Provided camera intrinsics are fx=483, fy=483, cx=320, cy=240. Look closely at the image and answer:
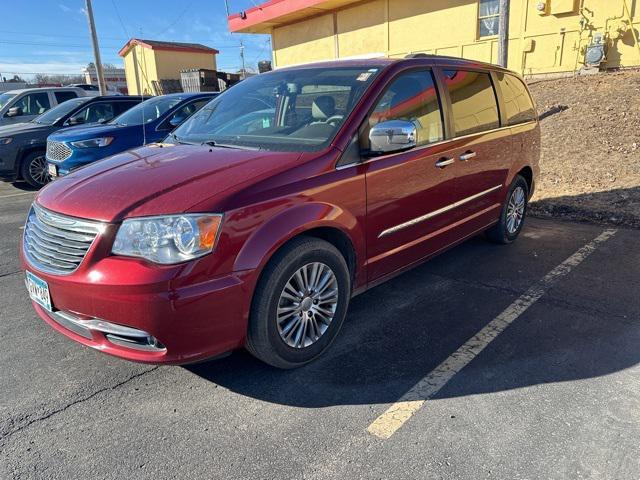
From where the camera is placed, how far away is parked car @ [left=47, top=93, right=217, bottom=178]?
7.18 metres

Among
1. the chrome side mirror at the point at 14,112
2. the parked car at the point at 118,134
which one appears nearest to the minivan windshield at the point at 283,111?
the parked car at the point at 118,134

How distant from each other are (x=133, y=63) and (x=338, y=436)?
36107 mm

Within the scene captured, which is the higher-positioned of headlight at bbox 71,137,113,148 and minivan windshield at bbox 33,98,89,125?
minivan windshield at bbox 33,98,89,125

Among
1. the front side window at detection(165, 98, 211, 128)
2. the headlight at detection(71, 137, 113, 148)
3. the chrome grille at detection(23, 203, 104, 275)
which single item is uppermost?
the front side window at detection(165, 98, 211, 128)

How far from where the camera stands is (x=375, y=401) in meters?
2.70

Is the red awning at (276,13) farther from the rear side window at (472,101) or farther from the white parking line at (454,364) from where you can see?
the white parking line at (454,364)

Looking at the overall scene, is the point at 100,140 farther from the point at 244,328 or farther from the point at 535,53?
the point at 535,53

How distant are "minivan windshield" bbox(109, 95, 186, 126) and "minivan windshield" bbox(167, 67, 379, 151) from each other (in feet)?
13.3

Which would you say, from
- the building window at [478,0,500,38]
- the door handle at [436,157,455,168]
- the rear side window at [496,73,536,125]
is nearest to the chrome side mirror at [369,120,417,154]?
the door handle at [436,157,455,168]

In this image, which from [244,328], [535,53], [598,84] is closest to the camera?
[244,328]

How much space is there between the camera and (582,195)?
22.9 ft

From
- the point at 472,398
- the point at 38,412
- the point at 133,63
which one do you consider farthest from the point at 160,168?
the point at 133,63

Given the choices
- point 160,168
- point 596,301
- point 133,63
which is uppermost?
point 133,63

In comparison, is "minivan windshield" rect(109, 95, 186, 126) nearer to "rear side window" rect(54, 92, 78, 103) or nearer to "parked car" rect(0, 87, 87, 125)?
"parked car" rect(0, 87, 87, 125)
